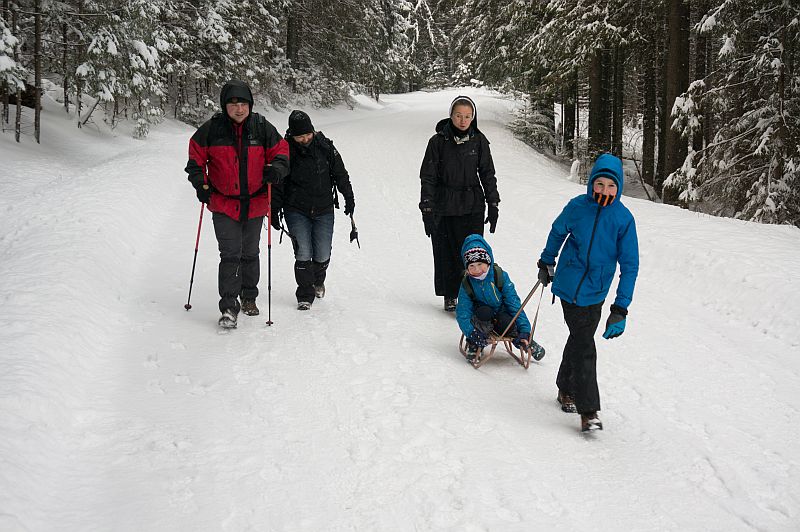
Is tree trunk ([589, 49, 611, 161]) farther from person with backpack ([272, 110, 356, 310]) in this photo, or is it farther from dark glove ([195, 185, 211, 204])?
dark glove ([195, 185, 211, 204])

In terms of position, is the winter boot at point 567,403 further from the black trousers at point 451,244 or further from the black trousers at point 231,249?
the black trousers at point 231,249

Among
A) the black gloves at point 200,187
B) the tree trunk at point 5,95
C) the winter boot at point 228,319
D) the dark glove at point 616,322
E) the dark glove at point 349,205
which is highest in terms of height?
the tree trunk at point 5,95

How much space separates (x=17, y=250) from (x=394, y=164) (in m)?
11.9

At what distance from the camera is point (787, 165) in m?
11.7

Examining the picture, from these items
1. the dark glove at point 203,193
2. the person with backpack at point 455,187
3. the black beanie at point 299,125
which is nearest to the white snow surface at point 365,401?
the person with backpack at point 455,187

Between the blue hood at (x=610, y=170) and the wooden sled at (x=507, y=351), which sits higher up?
the blue hood at (x=610, y=170)

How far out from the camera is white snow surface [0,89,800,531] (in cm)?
342

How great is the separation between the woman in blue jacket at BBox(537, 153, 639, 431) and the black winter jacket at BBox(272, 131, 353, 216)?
284 centimetres

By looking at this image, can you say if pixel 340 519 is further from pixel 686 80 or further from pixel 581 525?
pixel 686 80

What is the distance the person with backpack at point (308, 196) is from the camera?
6.54 meters

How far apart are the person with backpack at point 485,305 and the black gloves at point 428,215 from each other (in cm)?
91

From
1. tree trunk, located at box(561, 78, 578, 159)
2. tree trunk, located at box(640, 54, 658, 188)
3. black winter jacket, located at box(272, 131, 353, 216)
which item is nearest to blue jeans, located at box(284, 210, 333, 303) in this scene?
black winter jacket, located at box(272, 131, 353, 216)

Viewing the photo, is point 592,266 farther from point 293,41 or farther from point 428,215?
point 293,41

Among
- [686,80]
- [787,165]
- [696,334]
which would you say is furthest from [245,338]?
[686,80]
